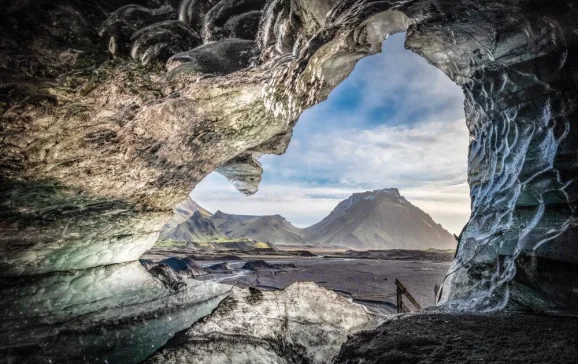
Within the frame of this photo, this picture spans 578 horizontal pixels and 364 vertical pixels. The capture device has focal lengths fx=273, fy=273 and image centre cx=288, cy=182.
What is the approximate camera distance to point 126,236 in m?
4.68

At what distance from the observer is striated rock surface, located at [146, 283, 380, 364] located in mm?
3637

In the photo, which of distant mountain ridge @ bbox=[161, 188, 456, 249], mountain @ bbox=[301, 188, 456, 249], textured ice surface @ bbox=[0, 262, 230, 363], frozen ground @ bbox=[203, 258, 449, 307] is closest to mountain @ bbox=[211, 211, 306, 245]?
distant mountain ridge @ bbox=[161, 188, 456, 249]

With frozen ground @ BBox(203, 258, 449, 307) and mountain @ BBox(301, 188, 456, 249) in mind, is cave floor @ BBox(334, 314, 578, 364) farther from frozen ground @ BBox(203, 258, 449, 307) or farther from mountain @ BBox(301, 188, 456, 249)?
mountain @ BBox(301, 188, 456, 249)

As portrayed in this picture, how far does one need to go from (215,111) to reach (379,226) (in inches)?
3944

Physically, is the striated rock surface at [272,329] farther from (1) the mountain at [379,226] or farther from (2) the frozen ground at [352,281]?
(1) the mountain at [379,226]

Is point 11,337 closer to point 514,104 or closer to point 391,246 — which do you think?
point 514,104

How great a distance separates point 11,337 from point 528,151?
7.03m

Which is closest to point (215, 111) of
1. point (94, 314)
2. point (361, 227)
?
point (94, 314)

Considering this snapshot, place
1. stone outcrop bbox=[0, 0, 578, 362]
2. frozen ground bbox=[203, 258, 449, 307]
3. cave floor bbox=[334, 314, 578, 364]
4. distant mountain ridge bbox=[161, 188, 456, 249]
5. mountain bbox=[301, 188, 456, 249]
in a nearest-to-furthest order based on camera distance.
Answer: stone outcrop bbox=[0, 0, 578, 362] → cave floor bbox=[334, 314, 578, 364] → frozen ground bbox=[203, 258, 449, 307] → distant mountain ridge bbox=[161, 188, 456, 249] → mountain bbox=[301, 188, 456, 249]

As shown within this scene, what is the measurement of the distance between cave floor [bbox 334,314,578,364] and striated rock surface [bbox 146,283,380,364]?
2.04 feet

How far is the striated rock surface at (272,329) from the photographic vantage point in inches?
143

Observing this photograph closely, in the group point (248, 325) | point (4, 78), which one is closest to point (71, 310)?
point (248, 325)

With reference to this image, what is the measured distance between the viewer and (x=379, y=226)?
97000 mm

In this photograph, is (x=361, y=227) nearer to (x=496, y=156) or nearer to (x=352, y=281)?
(x=352, y=281)
